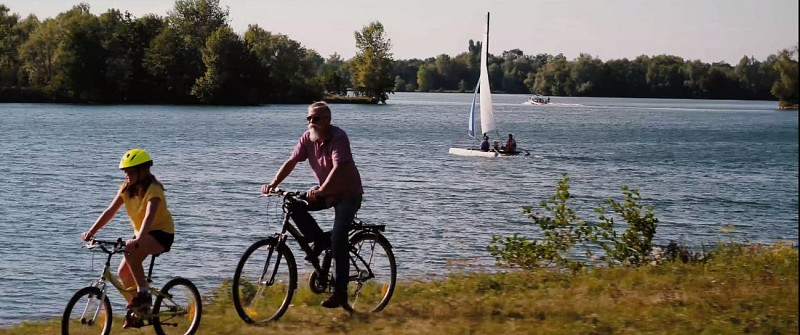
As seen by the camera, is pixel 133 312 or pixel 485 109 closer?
pixel 133 312

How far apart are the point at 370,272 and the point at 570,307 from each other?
6.50 ft

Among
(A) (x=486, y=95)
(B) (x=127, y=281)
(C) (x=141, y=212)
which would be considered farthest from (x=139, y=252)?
(A) (x=486, y=95)

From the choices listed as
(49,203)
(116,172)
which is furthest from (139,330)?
(116,172)

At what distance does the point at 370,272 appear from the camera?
9.87 meters

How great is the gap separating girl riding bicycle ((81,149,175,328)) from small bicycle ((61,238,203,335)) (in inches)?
5.2

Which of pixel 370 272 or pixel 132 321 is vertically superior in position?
pixel 370 272

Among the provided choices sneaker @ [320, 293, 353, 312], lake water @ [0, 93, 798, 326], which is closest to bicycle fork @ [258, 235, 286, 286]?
sneaker @ [320, 293, 353, 312]

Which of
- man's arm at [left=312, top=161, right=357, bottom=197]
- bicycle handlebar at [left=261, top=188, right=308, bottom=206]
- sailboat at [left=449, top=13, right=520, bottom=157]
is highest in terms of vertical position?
man's arm at [left=312, top=161, right=357, bottom=197]

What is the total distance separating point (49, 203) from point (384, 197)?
11779 mm

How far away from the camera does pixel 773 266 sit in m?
12.4

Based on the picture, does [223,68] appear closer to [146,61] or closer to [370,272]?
[146,61]

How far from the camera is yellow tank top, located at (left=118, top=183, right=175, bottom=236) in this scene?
8.21 metres

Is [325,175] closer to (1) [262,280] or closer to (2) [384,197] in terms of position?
(1) [262,280]

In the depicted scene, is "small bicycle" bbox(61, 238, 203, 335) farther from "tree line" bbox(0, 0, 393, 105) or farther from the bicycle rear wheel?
"tree line" bbox(0, 0, 393, 105)
